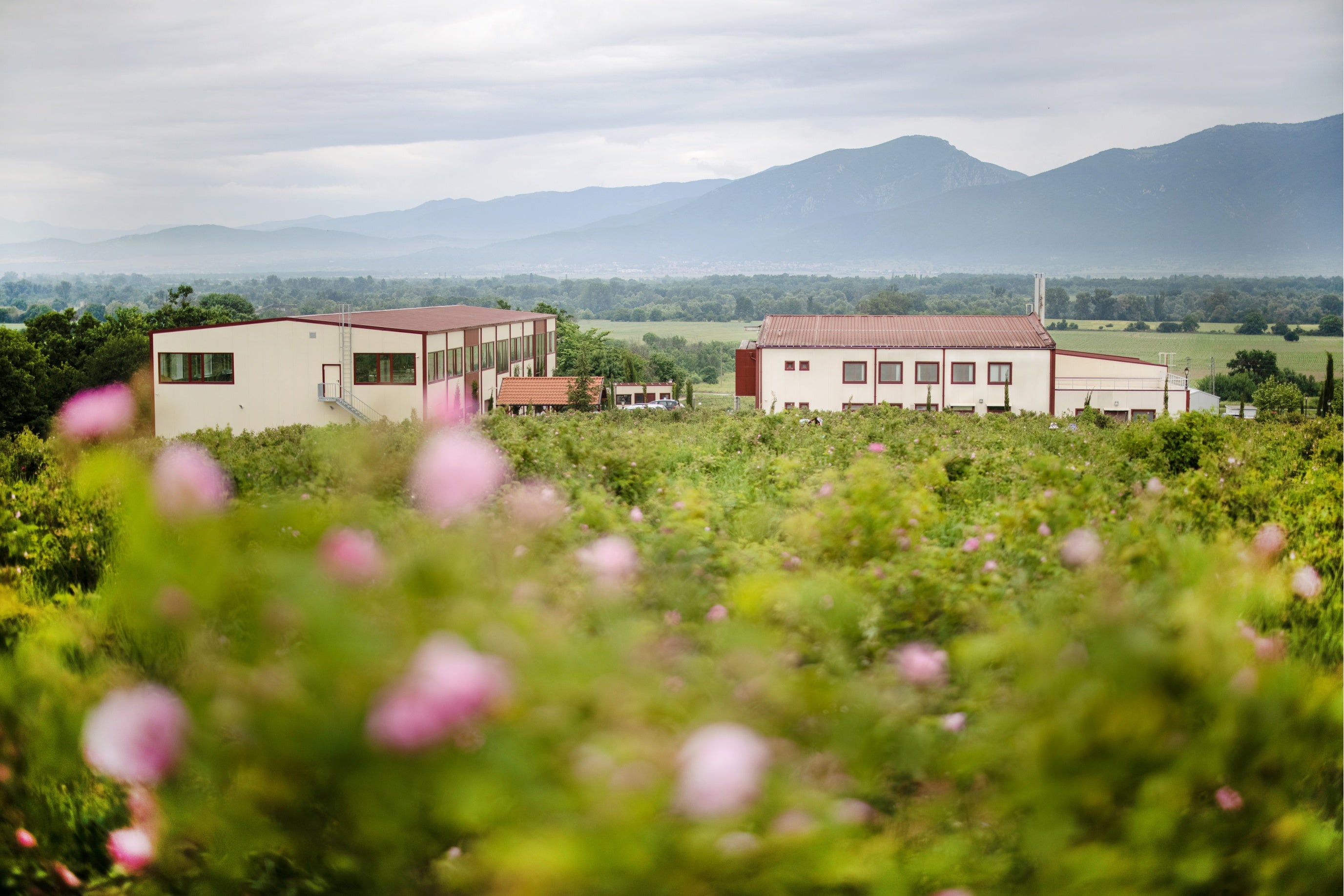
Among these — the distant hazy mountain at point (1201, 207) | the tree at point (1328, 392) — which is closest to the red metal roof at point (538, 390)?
the distant hazy mountain at point (1201, 207)

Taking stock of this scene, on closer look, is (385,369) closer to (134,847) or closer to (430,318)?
(430,318)

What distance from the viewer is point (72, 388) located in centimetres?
3331

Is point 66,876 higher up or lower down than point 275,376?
lower down

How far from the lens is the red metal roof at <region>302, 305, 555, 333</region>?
80.6 ft

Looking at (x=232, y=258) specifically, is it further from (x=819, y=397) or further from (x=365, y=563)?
(x=365, y=563)

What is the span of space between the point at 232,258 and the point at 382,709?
258ft

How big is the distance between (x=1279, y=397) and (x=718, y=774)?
2583cm

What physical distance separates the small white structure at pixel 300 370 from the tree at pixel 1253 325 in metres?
31.1

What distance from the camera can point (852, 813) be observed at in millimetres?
1414

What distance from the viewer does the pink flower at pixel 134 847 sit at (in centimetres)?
158

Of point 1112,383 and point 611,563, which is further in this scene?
point 1112,383

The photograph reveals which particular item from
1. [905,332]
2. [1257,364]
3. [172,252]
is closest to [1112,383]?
[905,332]

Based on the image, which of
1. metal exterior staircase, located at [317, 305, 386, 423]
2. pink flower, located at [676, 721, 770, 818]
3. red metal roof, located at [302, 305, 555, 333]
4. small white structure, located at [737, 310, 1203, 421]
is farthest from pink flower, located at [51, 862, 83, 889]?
small white structure, located at [737, 310, 1203, 421]

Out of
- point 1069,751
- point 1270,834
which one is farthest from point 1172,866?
point 1069,751
